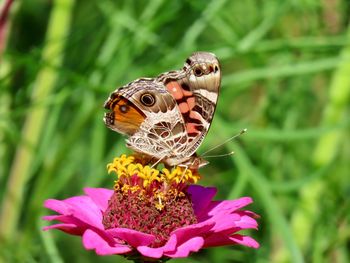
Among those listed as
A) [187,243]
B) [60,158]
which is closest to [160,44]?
[60,158]

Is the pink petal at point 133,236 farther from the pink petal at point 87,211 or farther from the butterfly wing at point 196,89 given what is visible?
the butterfly wing at point 196,89

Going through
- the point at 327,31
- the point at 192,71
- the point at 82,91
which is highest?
the point at 327,31

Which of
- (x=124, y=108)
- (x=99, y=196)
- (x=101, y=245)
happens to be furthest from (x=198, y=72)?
(x=101, y=245)

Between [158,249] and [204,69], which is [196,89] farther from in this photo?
[158,249]

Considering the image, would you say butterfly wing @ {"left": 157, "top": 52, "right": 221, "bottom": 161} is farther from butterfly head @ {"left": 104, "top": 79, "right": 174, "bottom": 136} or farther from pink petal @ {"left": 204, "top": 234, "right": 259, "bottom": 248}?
pink petal @ {"left": 204, "top": 234, "right": 259, "bottom": 248}

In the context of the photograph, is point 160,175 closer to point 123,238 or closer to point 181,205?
point 181,205

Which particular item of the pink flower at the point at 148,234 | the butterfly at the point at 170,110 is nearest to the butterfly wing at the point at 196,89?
the butterfly at the point at 170,110
